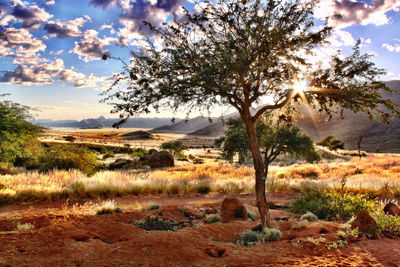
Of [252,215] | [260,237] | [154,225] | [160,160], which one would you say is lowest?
[160,160]

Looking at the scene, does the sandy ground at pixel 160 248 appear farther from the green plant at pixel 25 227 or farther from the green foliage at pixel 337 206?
the green foliage at pixel 337 206

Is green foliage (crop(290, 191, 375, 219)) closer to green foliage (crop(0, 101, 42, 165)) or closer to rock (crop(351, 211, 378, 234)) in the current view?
rock (crop(351, 211, 378, 234))

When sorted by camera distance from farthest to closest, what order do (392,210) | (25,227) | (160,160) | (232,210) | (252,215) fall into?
(160,160)
(252,215)
(232,210)
(392,210)
(25,227)

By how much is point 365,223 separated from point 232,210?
4.33 metres

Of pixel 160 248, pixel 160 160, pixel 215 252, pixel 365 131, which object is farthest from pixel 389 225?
pixel 365 131

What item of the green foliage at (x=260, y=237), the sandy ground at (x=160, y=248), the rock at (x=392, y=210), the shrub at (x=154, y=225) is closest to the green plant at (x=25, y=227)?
the sandy ground at (x=160, y=248)

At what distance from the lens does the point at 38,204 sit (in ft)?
39.5

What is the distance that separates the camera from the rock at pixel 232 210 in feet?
31.8

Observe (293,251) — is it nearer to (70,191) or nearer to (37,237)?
(37,237)

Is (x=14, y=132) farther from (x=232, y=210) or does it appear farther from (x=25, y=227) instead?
(x=232, y=210)

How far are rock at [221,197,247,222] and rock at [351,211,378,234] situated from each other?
392 cm

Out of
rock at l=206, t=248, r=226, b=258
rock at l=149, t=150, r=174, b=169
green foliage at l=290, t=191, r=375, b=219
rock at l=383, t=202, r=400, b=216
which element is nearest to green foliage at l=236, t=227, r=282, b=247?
rock at l=206, t=248, r=226, b=258

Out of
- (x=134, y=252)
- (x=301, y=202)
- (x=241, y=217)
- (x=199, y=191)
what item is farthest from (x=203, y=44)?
(x=199, y=191)

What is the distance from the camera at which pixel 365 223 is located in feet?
22.9
